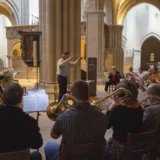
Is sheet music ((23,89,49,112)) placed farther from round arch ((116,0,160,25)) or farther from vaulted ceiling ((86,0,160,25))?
round arch ((116,0,160,25))

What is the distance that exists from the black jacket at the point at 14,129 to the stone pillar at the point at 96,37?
13.1 metres

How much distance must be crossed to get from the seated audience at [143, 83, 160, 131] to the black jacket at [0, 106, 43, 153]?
134cm

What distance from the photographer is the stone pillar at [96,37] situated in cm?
1543

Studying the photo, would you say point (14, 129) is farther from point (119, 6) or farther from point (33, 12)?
point (33, 12)

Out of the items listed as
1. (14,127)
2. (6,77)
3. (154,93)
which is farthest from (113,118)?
(6,77)

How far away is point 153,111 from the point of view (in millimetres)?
Result: 3240

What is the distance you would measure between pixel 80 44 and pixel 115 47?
11.5m

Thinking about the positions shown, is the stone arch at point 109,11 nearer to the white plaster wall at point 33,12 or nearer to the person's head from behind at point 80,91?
the white plaster wall at point 33,12

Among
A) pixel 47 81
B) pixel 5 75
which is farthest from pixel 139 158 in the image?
pixel 47 81

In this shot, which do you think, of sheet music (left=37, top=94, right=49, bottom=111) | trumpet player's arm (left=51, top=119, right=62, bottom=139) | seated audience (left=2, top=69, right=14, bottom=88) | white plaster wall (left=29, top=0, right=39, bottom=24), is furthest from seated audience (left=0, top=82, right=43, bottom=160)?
white plaster wall (left=29, top=0, right=39, bottom=24)

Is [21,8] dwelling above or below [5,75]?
above

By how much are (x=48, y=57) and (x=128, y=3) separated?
16.5m

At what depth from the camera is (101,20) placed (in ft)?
51.9

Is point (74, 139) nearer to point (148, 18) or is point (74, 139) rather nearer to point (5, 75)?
point (5, 75)
